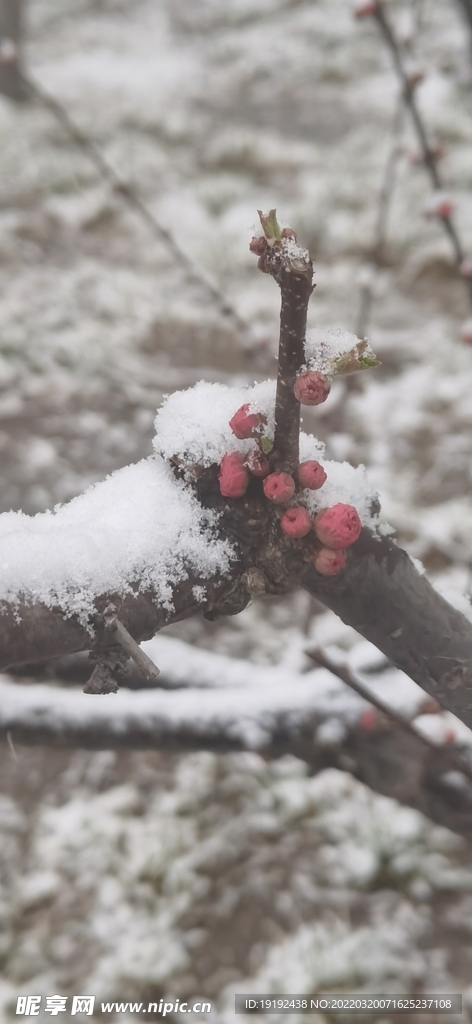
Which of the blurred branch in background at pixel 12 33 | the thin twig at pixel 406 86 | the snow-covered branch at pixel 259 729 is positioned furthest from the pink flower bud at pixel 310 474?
the blurred branch in background at pixel 12 33

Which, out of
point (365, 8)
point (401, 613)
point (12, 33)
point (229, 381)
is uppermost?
point (12, 33)

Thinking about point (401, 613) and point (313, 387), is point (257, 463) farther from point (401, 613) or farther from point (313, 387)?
point (401, 613)

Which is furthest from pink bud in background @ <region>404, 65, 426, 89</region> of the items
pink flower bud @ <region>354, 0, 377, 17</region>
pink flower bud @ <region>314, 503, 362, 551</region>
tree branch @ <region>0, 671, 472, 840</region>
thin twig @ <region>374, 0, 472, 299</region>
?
tree branch @ <region>0, 671, 472, 840</region>

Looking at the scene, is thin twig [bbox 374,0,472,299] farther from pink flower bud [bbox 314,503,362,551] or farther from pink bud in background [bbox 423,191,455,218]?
pink flower bud [bbox 314,503,362,551]

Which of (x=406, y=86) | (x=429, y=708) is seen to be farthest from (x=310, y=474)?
(x=406, y=86)

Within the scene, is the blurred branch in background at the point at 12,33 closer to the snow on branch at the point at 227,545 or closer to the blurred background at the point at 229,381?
the blurred background at the point at 229,381

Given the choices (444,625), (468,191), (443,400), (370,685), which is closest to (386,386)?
(443,400)

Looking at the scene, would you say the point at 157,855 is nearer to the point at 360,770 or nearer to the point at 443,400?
the point at 360,770
